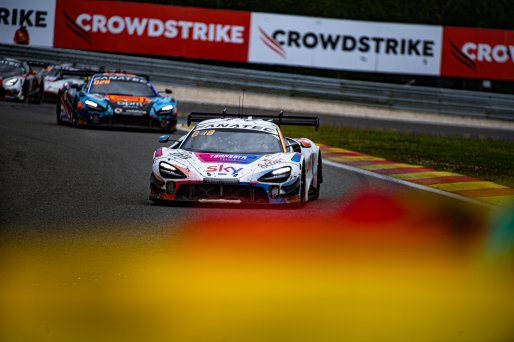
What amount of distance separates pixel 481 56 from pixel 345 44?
3.78 meters

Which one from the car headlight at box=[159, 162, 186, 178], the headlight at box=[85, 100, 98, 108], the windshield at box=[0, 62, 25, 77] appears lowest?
the car headlight at box=[159, 162, 186, 178]

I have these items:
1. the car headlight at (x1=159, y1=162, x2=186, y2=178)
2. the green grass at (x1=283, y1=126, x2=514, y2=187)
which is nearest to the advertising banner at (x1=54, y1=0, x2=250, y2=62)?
the green grass at (x1=283, y1=126, x2=514, y2=187)

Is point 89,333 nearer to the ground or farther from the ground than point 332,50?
nearer to the ground

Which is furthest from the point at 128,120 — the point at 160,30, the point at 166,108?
the point at 160,30

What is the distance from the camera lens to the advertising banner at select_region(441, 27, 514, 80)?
31.5 m

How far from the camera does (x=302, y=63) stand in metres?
31.7

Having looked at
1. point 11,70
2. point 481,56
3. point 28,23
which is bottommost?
point 11,70

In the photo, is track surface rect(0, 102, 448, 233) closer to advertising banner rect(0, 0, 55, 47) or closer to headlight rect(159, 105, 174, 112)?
headlight rect(159, 105, 174, 112)

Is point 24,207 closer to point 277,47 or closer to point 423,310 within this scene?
point 423,310

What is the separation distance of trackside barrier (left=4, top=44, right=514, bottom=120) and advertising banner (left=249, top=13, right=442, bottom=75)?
528mm

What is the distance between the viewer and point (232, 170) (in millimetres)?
11414

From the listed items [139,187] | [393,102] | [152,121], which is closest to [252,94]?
[393,102]

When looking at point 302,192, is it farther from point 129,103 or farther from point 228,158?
point 129,103

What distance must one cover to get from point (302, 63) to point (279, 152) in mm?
19687
